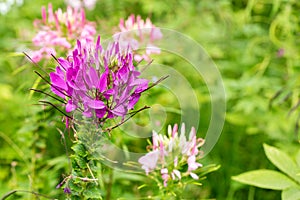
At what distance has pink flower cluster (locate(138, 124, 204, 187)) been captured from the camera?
82 centimetres

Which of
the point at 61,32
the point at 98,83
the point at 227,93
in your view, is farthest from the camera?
the point at 227,93

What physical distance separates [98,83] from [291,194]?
1.57ft

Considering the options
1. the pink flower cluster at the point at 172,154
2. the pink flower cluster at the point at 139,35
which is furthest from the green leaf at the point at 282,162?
the pink flower cluster at the point at 139,35

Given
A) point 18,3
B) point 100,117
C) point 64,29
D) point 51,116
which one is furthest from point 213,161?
point 18,3

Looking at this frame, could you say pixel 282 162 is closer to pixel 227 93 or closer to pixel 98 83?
pixel 98 83

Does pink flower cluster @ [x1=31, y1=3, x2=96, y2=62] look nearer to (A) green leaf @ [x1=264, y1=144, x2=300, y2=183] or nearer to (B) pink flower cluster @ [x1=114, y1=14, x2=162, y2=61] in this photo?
(B) pink flower cluster @ [x1=114, y1=14, x2=162, y2=61]

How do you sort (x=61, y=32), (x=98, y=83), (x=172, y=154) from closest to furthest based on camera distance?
(x=98, y=83)
(x=172, y=154)
(x=61, y=32)

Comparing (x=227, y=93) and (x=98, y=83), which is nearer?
(x=98, y=83)

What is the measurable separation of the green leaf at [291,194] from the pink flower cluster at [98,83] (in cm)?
41

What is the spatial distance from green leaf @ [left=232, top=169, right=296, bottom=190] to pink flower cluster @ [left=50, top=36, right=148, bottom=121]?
0.40 meters

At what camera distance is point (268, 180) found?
3.06 feet

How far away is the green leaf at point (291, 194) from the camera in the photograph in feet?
2.87

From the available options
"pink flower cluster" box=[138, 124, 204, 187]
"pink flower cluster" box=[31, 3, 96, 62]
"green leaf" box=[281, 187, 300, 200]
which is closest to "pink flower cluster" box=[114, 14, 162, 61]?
"pink flower cluster" box=[31, 3, 96, 62]

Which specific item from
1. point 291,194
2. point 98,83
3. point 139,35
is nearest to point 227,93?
point 139,35
